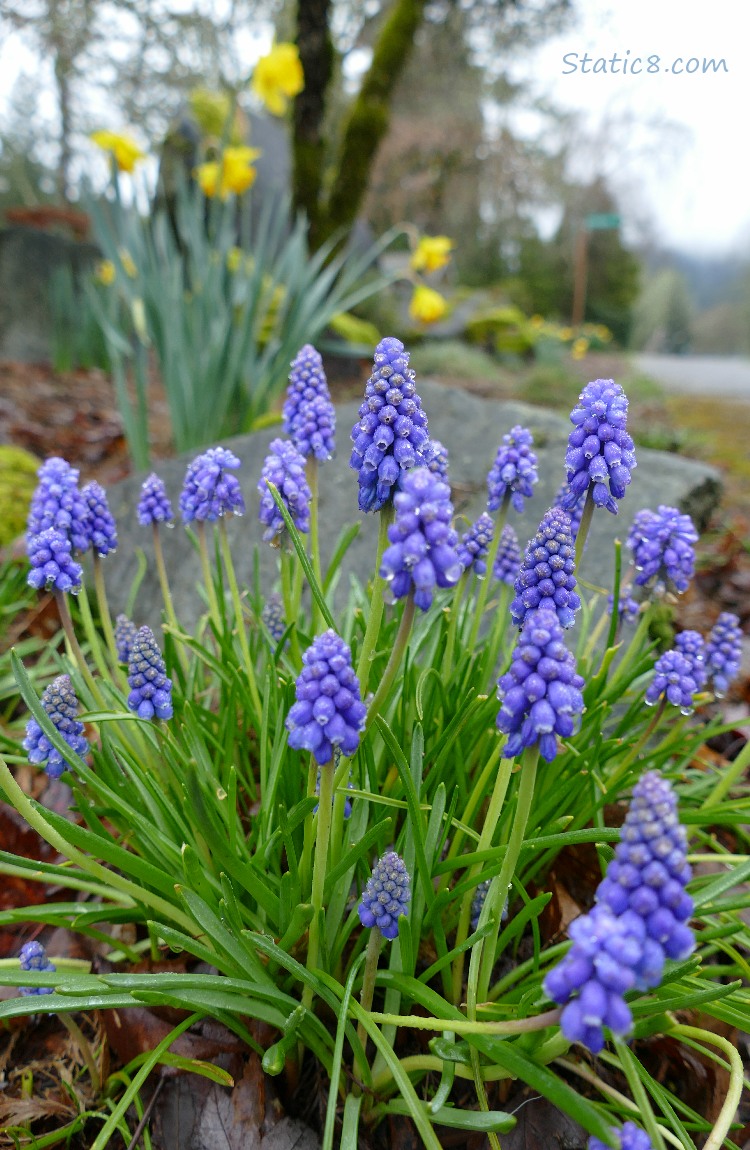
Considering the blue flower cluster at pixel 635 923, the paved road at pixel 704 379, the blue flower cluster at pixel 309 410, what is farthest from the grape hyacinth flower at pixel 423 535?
the paved road at pixel 704 379

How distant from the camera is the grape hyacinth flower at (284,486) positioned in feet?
6.49

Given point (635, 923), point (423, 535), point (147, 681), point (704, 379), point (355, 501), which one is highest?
point (423, 535)

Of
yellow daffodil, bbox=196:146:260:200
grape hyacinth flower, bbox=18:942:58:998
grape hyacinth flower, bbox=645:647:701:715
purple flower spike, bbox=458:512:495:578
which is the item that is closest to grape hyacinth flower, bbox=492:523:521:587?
purple flower spike, bbox=458:512:495:578

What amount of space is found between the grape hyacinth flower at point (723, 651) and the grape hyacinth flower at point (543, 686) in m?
1.35

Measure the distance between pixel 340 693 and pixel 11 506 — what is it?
3902 millimetres

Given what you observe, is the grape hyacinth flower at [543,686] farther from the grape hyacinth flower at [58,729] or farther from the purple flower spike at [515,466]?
the grape hyacinth flower at [58,729]

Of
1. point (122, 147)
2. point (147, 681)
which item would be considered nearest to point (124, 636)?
point (147, 681)

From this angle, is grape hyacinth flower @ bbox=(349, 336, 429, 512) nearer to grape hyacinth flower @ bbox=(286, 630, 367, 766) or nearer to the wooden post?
grape hyacinth flower @ bbox=(286, 630, 367, 766)

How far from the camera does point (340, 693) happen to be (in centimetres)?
126

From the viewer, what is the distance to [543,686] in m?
1.21

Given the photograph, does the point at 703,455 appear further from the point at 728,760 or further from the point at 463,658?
the point at 463,658

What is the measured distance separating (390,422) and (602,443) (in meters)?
0.55

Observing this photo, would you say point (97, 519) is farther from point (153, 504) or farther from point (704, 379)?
point (704, 379)

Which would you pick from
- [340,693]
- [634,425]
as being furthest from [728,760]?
[634,425]
